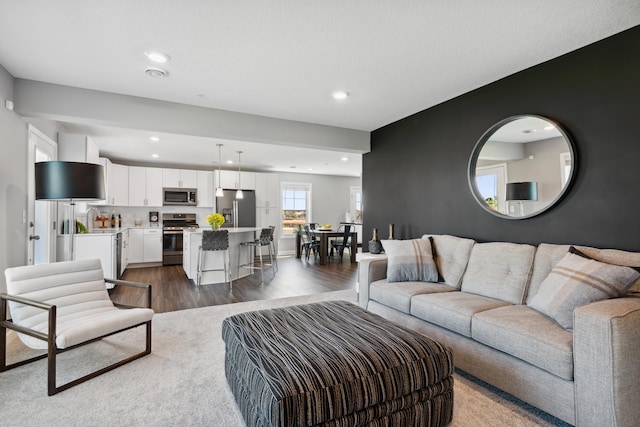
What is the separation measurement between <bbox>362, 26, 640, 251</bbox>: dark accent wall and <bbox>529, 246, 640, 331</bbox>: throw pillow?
19.2 inches

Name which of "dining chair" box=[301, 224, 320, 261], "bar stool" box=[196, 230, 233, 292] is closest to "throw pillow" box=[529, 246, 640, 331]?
"bar stool" box=[196, 230, 233, 292]

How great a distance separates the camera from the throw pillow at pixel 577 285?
5.84 feet

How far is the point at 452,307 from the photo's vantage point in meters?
2.31

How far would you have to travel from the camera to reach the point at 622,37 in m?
2.21

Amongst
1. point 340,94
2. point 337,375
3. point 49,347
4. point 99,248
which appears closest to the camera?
point 337,375

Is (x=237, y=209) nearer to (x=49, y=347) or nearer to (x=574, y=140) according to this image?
(x=49, y=347)

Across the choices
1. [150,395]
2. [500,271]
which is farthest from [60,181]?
[500,271]

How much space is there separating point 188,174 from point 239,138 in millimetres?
4081

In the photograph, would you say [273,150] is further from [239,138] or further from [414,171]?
[414,171]

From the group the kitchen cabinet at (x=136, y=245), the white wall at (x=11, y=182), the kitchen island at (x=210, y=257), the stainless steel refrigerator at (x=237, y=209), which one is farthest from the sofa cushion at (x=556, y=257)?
the kitchen cabinet at (x=136, y=245)

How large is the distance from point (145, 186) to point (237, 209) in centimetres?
213

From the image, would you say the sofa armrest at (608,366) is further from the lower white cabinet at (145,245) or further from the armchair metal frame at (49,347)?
the lower white cabinet at (145,245)

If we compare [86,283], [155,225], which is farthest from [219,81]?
[155,225]

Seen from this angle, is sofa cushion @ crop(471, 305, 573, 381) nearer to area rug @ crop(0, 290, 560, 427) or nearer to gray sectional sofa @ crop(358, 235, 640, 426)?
gray sectional sofa @ crop(358, 235, 640, 426)
